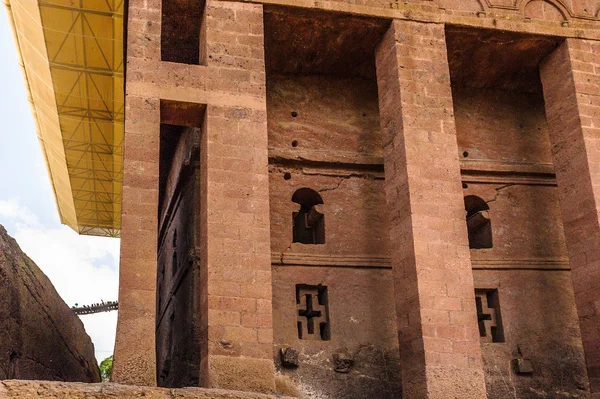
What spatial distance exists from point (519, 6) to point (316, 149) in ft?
12.2

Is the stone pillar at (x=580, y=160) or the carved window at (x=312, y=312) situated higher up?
the stone pillar at (x=580, y=160)

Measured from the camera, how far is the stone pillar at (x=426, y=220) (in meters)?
9.59

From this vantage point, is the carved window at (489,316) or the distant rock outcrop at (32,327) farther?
the carved window at (489,316)

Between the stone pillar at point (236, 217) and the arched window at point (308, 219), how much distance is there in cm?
241

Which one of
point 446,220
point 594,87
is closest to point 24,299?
point 446,220

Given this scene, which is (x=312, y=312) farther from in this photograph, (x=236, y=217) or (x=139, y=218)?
(x=139, y=218)

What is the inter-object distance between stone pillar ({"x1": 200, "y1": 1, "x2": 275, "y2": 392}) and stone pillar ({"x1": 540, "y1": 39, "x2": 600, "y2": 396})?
4.51m

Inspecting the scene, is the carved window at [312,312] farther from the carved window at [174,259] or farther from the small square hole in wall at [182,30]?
the small square hole in wall at [182,30]

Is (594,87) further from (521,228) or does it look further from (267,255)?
(267,255)

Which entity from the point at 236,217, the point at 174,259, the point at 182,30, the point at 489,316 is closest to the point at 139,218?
the point at 236,217

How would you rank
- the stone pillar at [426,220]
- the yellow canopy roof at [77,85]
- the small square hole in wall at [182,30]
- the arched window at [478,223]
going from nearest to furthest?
the stone pillar at [426,220] → the small square hole in wall at [182,30] → the arched window at [478,223] → the yellow canopy roof at [77,85]

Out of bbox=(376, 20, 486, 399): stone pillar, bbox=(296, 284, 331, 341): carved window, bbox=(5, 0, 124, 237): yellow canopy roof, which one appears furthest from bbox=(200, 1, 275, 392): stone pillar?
→ bbox=(5, 0, 124, 237): yellow canopy roof

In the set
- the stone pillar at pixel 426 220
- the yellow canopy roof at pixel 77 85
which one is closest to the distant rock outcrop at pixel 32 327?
the stone pillar at pixel 426 220

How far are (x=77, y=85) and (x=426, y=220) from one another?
13.2 meters
